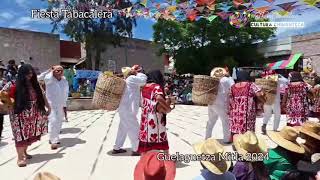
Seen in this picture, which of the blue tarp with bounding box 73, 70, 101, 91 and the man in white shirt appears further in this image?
the blue tarp with bounding box 73, 70, 101, 91

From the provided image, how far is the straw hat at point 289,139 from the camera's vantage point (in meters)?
3.25

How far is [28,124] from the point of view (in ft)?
20.5

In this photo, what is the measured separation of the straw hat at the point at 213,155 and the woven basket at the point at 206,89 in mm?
4074

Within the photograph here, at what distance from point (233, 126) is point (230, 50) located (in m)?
23.4

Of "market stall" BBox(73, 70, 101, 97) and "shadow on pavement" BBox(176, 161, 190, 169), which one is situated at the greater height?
"market stall" BBox(73, 70, 101, 97)

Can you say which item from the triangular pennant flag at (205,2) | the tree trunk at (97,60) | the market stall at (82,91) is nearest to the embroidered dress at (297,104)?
the triangular pennant flag at (205,2)

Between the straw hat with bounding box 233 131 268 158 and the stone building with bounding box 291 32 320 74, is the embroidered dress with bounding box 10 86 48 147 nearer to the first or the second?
the straw hat with bounding box 233 131 268 158

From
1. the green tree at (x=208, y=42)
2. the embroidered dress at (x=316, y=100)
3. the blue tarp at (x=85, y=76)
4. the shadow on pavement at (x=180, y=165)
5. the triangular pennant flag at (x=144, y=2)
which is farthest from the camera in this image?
the green tree at (x=208, y=42)

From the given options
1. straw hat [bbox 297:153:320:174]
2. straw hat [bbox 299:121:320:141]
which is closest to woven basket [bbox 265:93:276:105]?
straw hat [bbox 299:121:320:141]

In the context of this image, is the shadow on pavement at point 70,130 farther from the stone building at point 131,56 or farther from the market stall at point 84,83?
the stone building at point 131,56

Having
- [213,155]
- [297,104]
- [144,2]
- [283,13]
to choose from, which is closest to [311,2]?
[283,13]

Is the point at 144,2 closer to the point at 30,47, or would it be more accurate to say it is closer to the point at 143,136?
the point at 143,136

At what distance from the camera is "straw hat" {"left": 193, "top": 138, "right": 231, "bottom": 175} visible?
2.77 m

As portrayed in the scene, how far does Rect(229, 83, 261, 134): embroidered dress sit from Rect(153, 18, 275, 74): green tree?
22.2 meters
